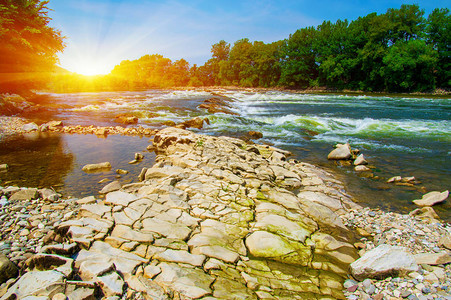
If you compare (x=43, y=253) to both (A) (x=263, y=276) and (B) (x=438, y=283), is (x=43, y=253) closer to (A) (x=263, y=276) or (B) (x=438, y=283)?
(A) (x=263, y=276)

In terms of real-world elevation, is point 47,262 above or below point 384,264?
above

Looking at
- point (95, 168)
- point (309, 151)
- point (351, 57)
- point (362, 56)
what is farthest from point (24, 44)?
point (351, 57)

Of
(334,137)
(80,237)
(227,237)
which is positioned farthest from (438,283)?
(334,137)

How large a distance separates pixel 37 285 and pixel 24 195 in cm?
327

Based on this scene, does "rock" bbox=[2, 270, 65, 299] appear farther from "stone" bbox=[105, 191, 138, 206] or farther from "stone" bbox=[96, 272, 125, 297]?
"stone" bbox=[105, 191, 138, 206]

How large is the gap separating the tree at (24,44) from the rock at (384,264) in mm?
24821

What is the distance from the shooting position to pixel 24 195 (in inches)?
171

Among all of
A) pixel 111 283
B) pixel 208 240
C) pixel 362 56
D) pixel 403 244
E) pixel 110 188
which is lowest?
pixel 403 244

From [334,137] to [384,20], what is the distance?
54.4 metres

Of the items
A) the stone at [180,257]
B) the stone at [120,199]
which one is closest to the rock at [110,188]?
the stone at [120,199]

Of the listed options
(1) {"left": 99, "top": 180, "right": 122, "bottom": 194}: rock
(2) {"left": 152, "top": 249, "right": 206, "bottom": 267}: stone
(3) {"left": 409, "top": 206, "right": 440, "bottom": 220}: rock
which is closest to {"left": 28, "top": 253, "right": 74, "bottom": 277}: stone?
(2) {"left": 152, "top": 249, "right": 206, "bottom": 267}: stone

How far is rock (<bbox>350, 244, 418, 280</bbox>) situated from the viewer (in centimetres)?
256

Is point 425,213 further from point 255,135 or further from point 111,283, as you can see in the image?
point 255,135

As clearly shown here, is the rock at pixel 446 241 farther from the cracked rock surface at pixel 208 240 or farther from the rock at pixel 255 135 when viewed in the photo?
the rock at pixel 255 135
